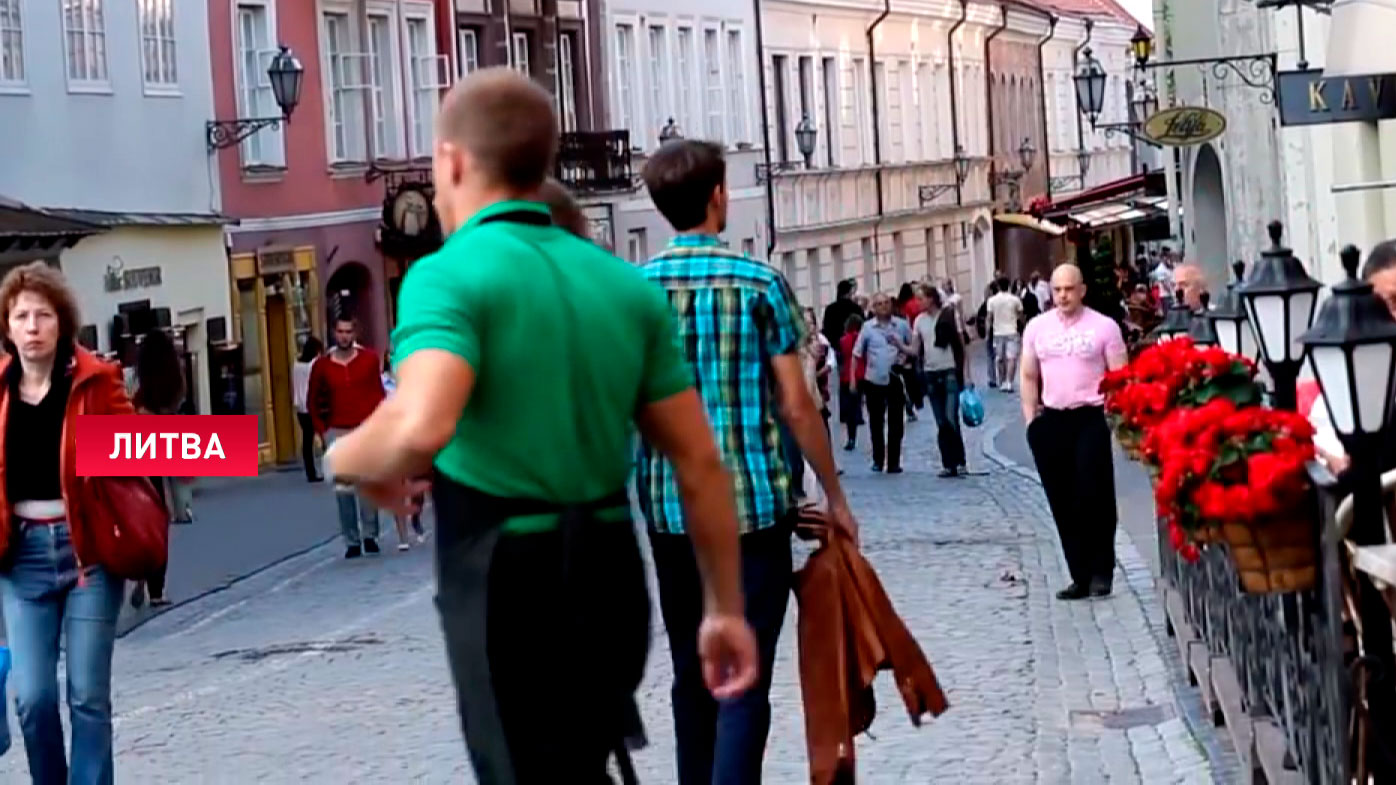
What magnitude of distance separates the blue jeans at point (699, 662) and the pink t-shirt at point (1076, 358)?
6.90 m

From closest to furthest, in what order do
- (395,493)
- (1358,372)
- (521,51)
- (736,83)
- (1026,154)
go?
(395,493) < (1358,372) < (521,51) < (736,83) < (1026,154)

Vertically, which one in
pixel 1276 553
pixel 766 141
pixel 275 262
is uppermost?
pixel 766 141

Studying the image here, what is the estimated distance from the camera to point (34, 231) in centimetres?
2638

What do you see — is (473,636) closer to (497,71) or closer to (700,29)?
(497,71)

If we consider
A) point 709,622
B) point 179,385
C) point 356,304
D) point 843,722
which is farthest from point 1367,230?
point 356,304

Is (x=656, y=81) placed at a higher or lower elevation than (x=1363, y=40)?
higher

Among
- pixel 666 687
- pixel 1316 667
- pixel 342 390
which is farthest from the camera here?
pixel 342 390

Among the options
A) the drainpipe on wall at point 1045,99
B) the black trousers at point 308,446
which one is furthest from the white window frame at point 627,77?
the drainpipe on wall at point 1045,99

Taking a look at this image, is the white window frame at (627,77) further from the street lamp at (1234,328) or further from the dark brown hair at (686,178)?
the dark brown hair at (686,178)

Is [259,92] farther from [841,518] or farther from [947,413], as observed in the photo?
[841,518]

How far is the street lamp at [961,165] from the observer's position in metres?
68.9

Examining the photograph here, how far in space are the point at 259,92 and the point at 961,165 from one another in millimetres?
34712

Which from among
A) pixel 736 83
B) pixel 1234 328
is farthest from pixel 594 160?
pixel 1234 328

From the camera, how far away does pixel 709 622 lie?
5180 millimetres
